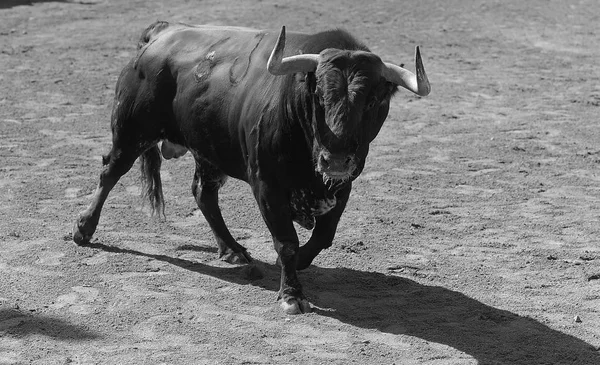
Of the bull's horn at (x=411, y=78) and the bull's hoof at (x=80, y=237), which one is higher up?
the bull's horn at (x=411, y=78)

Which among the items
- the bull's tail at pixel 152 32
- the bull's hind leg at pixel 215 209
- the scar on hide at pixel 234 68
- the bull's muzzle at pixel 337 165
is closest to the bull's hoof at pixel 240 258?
the bull's hind leg at pixel 215 209

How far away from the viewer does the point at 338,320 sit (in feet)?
20.5

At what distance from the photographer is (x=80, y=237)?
299 inches

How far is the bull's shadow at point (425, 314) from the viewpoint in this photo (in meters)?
5.79

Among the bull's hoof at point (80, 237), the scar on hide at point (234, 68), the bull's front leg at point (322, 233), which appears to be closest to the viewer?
the bull's front leg at point (322, 233)

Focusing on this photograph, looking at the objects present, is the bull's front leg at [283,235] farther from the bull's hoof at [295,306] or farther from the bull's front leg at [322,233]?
A: the bull's front leg at [322,233]

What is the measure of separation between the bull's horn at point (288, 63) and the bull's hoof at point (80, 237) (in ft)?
7.41

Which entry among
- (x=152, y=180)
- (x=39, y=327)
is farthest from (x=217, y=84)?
(x=39, y=327)

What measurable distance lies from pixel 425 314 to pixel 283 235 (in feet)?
3.18

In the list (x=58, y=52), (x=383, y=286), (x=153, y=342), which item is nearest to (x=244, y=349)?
(x=153, y=342)

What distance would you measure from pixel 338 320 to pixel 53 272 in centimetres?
201

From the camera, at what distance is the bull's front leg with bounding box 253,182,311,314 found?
6.41m

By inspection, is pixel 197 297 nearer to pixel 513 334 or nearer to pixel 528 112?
pixel 513 334

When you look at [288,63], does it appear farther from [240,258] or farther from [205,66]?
[240,258]
